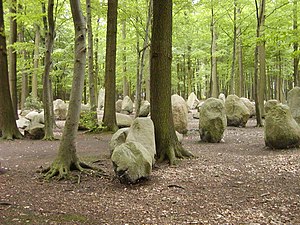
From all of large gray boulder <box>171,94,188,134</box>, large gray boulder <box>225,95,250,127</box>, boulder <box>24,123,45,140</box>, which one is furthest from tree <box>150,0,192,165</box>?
large gray boulder <box>225,95,250,127</box>

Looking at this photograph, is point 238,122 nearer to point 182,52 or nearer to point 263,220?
point 263,220

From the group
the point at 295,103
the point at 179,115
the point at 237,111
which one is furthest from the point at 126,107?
the point at 295,103

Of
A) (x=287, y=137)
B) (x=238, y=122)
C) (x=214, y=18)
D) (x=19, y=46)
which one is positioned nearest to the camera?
(x=287, y=137)

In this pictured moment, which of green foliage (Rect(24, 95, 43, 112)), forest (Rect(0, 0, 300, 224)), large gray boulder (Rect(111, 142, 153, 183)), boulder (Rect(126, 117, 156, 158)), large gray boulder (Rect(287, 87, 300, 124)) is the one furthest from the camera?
green foliage (Rect(24, 95, 43, 112))

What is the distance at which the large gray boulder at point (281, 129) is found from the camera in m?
8.00

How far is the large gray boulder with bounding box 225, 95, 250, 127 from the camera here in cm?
1383

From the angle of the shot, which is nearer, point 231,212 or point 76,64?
point 231,212

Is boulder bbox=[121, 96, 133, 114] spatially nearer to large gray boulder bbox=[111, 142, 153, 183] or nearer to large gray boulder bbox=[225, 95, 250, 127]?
large gray boulder bbox=[225, 95, 250, 127]

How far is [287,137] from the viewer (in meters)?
8.00

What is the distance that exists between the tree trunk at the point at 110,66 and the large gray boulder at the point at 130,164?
6576 millimetres

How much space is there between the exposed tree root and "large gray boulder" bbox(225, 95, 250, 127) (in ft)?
30.1

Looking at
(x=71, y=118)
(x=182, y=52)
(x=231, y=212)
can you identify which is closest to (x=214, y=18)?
(x=182, y=52)

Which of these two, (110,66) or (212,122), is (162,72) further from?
(110,66)

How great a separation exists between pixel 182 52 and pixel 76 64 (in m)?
20.4
